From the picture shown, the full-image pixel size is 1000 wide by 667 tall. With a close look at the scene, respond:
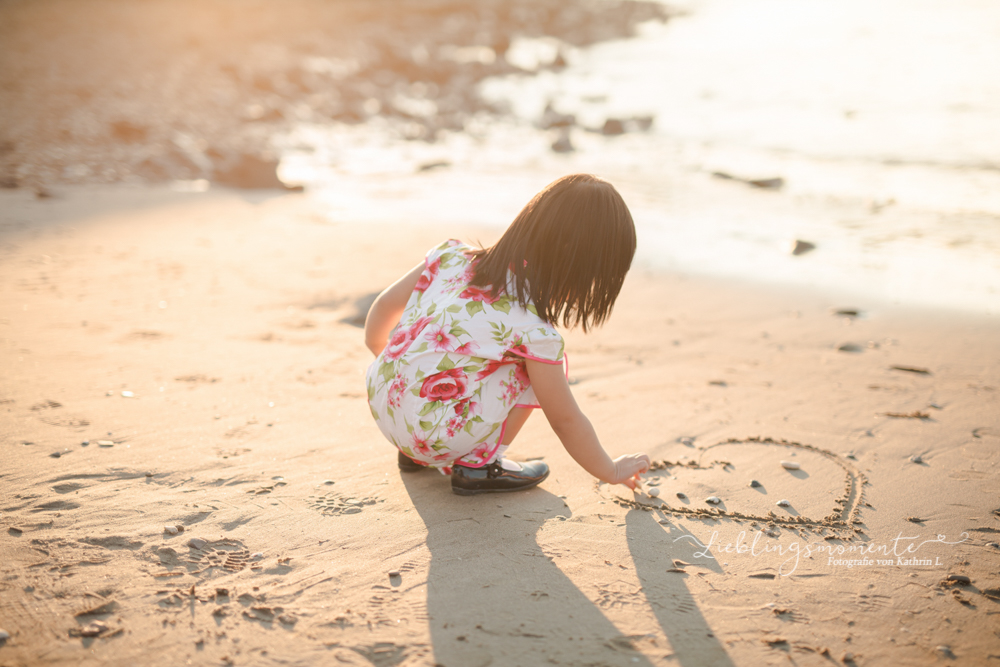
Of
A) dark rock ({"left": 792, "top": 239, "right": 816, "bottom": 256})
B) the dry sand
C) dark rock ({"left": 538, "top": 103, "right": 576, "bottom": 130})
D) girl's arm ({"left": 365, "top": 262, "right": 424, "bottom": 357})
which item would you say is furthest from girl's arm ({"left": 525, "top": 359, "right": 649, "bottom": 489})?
dark rock ({"left": 538, "top": 103, "right": 576, "bottom": 130})

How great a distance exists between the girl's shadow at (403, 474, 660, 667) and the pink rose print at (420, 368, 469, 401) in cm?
38

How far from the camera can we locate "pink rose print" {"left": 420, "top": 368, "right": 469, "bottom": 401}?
211 cm

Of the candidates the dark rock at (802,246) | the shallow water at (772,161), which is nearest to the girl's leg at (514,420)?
the shallow water at (772,161)

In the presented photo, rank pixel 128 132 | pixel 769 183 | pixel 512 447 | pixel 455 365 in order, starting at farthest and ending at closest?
1. pixel 128 132
2. pixel 769 183
3. pixel 512 447
4. pixel 455 365

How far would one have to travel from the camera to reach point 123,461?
2.37 metres

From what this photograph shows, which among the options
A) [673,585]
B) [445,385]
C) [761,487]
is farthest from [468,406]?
[761,487]

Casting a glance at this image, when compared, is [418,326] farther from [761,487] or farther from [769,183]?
[769,183]

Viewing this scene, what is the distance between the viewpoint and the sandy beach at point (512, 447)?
Answer: 1.77 metres

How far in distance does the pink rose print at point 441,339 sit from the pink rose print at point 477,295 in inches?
4.6

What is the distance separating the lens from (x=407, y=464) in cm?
244

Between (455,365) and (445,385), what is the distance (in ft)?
0.23

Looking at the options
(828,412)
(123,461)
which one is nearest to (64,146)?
(123,461)

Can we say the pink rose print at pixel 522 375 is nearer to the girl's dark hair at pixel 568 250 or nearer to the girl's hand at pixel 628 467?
the girl's dark hair at pixel 568 250

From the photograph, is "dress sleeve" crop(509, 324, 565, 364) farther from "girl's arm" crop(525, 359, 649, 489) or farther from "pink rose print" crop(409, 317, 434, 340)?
"pink rose print" crop(409, 317, 434, 340)
